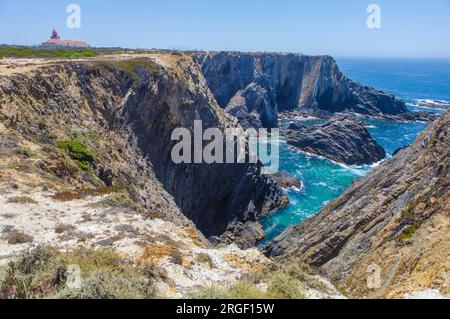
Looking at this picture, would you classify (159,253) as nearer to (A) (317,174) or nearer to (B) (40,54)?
(B) (40,54)

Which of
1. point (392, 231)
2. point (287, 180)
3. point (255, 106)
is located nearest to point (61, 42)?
point (255, 106)

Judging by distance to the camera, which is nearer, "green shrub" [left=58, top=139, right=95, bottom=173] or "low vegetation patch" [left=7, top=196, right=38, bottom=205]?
"low vegetation patch" [left=7, top=196, right=38, bottom=205]

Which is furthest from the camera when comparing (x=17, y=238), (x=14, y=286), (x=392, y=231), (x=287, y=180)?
(x=287, y=180)

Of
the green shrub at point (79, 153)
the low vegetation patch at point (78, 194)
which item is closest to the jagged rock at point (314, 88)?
the green shrub at point (79, 153)

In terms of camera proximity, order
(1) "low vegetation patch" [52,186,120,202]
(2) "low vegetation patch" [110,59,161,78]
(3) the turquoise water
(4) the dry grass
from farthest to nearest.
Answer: (3) the turquoise water, (2) "low vegetation patch" [110,59,161,78], (1) "low vegetation patch" [52,186,120,202], (4) the dry grass

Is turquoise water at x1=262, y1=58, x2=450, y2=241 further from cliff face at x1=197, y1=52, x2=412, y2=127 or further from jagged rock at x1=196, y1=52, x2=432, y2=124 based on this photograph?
cliff face at x1=197, y1=52, x2=412, y2=127

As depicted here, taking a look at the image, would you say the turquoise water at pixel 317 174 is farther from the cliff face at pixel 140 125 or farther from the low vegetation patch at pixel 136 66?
the low vegetation patch at pixel 136 66

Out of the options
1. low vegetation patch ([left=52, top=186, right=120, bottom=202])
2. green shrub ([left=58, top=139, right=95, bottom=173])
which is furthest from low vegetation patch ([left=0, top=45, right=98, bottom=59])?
low vegetation patch ([left=52, top=186, right=120, bottom=202])
